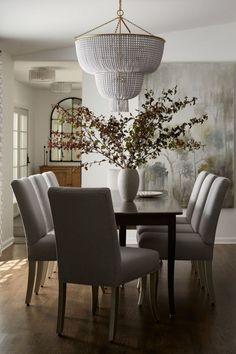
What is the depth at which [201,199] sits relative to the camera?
511 cm

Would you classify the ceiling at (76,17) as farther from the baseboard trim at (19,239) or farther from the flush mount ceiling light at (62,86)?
the flush mount ceiling light at (62,86)

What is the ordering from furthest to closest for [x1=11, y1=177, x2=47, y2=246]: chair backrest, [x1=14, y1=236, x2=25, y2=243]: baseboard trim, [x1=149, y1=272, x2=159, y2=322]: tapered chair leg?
[x1=14, y1=236, x2=25, y2=243]: baseboard trim
[x1=11, y1=177, x2=47, y2=246]: chair backrest
[x1=149, y1=272, x2=159, y2=322]: tapered chair leg

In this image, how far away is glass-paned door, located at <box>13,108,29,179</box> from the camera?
1117cm

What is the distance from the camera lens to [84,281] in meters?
3.90

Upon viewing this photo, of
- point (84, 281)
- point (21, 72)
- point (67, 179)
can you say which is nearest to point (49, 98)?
point (67, 179)

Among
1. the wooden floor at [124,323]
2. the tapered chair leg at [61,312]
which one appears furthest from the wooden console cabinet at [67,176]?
the tapered chair leg at [61,312]

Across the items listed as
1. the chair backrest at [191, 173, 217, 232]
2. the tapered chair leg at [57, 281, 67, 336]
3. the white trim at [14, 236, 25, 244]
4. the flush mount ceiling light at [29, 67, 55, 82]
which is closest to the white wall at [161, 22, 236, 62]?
the flush mount ceiling light at [29, 67, 55, 82]

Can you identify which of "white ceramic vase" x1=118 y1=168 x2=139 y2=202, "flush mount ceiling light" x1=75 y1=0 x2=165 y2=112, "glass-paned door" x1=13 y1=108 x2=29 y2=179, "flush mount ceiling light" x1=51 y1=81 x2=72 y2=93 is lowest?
"white ceramic vase" x1=118 y1=168 x2=139 y2=202

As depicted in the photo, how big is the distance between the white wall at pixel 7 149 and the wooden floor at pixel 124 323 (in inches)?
71.0

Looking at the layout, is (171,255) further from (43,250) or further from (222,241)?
(222,241)

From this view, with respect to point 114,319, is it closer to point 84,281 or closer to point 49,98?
point 84,281

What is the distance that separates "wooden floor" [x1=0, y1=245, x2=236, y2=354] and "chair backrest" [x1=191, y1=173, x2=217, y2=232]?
581 mm

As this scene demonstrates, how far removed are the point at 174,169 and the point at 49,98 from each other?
19.3 feet

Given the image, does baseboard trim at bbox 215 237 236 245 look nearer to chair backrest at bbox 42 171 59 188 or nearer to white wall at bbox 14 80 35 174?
chair backrest at bbox 42 171 59 188
